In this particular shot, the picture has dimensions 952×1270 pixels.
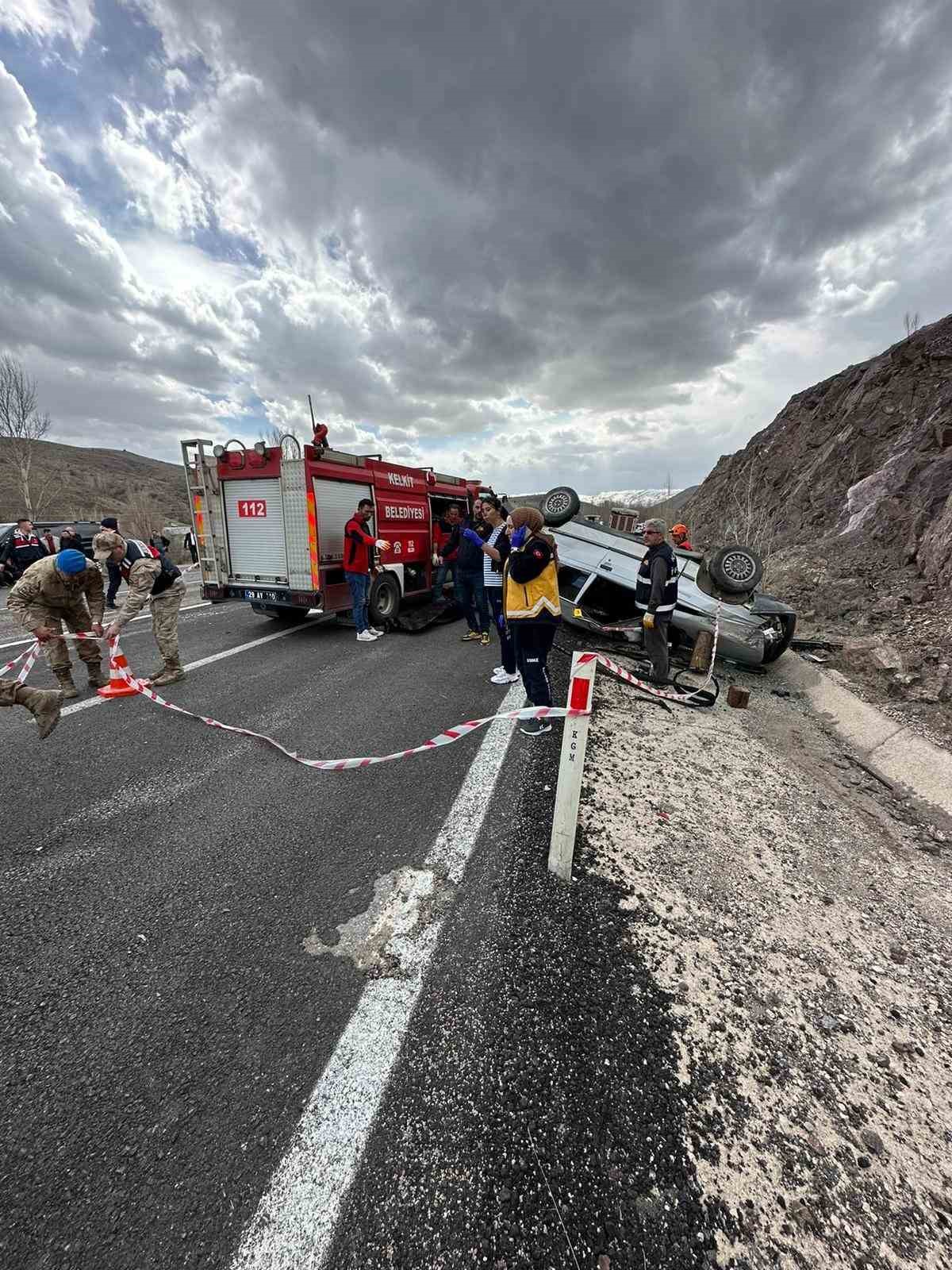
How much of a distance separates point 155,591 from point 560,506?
217 inches

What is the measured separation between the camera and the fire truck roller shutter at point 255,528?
708cm

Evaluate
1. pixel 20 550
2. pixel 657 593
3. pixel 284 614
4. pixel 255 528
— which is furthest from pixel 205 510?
pixel 20 550

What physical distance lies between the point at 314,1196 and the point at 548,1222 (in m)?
0.62

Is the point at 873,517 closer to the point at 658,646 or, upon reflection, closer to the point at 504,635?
the point at 658,646

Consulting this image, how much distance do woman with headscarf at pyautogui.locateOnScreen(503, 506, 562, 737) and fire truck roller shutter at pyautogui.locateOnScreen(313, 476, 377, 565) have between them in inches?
146

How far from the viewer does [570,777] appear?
2.45 meters

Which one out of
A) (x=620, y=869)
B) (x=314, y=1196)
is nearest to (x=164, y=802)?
(x=314, y=1196)

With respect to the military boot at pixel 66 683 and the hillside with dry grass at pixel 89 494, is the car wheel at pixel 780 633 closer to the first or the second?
the military boot at pixel 66 683

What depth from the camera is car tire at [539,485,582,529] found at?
7.39 metres

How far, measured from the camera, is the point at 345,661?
244 inches

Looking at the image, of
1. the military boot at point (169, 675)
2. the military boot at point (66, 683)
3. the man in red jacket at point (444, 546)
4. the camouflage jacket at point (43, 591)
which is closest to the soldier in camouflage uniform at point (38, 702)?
the camouflage jacket at point (43, 591)

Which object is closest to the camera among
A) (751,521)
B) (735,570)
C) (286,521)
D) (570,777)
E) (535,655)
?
(570,777)

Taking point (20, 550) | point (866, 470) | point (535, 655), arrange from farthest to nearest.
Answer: point (866, 470), point (20, 550), point (535, 655)

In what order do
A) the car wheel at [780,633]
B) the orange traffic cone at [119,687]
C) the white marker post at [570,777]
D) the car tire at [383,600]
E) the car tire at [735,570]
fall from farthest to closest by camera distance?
the car tire at [383,600] < the car wheel at [780,633] < the car tire at [735,570] < the orange traffic cone at [119,687] < the white marker post at [570,777]
